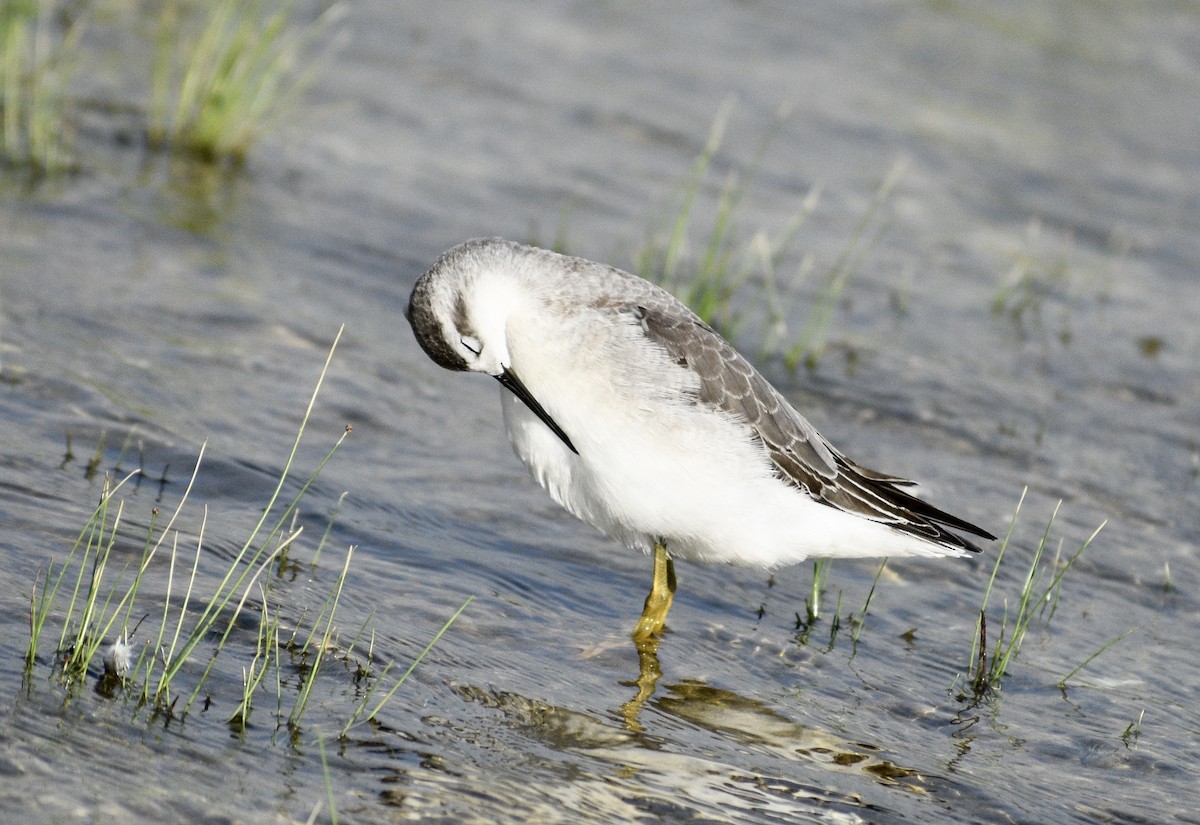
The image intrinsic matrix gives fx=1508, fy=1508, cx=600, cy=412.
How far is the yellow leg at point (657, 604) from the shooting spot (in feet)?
21.5

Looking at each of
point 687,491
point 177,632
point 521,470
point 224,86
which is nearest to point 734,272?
point 521,470

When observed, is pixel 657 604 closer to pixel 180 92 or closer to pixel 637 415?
pixel 637 415

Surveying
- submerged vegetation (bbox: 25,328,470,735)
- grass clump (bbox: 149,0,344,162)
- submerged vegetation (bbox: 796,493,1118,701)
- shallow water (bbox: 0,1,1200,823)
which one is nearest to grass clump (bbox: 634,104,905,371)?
shallow water (bbox: 0,1,1200,823)

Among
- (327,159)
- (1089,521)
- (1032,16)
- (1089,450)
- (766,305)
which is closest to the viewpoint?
(1089,521)

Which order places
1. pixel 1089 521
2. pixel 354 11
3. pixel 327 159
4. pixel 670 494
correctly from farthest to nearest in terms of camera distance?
pixel 354 11
pixel 327 159
pixel 1089 521
pixel 670 494

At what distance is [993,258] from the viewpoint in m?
13.1

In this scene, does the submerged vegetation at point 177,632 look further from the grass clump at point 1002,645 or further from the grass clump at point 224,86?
the grass clump at point 224,86

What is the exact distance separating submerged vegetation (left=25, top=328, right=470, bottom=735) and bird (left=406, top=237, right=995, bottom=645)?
38.7 inches

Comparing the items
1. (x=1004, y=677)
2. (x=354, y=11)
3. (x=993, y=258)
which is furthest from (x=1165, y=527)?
(x=354, y=11)

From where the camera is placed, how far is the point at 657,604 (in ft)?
21.8

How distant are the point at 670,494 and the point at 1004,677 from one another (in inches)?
66.5

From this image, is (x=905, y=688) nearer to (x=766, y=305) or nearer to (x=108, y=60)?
(x=766, y=305)

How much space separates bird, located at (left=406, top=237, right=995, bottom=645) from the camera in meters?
6.11

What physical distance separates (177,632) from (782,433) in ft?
9.35
